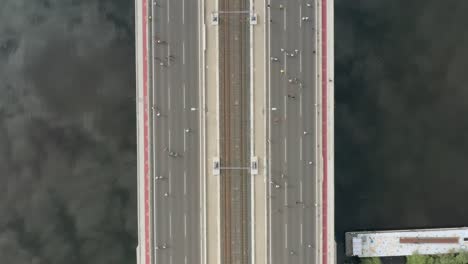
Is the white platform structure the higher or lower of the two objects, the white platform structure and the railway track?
the lower

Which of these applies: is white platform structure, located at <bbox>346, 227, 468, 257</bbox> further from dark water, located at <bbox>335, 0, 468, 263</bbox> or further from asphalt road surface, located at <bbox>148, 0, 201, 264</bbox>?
asphalt road surface, located at <bbox>148, 0, 201, 264</bbox>

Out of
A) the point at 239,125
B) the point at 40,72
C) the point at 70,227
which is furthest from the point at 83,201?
the point at 239,125

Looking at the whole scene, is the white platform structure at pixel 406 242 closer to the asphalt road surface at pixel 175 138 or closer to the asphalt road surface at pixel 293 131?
the asphalt road surface at pixel 293 131

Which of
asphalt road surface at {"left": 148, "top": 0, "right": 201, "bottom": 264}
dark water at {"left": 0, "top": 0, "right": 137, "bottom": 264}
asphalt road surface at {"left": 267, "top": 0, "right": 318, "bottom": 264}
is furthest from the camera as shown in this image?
dark water at {"left": 0, "top": 0, "right": 137, "bottom": 264}

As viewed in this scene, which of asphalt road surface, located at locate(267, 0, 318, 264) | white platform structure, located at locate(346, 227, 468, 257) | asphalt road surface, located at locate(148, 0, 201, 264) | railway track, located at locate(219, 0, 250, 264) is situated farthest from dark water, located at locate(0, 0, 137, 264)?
white platform structure, located at locate(346, 227, 468, 257)

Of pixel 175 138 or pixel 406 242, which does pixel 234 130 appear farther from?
pixel 406 242

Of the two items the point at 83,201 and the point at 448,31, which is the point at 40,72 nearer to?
the point at 83,201

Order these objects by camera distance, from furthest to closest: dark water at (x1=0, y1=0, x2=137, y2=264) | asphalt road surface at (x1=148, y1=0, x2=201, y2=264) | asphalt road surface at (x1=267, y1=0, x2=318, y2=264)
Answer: dark water at (x1=0, y1=0, x2=137, y2=264) → asphalt road surface at (x1=148, y1=0, x2=201, y2=264) → asphalt road surface at (x1=267, y1=0, x2=318, y2=264)
